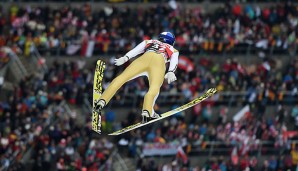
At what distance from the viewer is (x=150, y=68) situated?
25750 mm

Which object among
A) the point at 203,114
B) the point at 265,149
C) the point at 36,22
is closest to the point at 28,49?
the point at 36,22

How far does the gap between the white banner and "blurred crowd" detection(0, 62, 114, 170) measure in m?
1.21

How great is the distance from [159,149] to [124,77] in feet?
36.1

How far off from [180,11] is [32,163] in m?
10.7

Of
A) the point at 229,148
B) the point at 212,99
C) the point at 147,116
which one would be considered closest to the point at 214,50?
the point at 212,99

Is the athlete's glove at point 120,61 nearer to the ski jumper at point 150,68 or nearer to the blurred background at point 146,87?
the ski jumper at point 150,68

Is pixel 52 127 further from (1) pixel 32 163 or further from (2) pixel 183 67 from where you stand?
(2) pixel 183 67

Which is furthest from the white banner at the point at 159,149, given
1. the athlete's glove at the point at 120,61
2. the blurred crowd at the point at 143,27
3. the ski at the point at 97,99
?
the athlete's glove at the point at 120,61

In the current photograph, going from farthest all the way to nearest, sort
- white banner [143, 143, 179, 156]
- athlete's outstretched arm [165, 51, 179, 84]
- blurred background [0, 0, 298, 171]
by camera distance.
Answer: white banner [143, 143, 179, 156] → blurred background [0, 0, 298, 171] → athlete's outstretched arm [165, 51, 179, 84]

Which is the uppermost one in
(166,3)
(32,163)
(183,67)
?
(166,3)

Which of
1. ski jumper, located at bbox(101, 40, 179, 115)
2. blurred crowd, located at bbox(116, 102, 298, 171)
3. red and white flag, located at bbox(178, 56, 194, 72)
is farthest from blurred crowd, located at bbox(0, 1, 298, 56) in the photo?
ski jumper, located at bbox(101, 40, 179, 115)

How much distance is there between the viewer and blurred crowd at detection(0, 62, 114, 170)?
33.5 metres

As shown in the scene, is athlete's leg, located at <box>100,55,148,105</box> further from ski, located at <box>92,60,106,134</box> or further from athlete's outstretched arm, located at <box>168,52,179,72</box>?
athlete's outstretched arm, located at <box>168,52,179,72</box>

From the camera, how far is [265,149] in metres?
38.7
